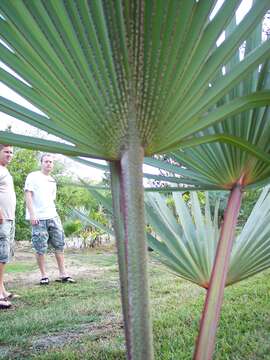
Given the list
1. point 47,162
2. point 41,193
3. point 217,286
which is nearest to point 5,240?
point 41,193

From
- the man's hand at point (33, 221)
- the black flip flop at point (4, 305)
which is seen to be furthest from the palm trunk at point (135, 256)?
the man's hand at point (33, 221)

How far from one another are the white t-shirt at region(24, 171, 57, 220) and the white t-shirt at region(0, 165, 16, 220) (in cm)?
61

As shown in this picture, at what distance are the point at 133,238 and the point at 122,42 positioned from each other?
0.24 m

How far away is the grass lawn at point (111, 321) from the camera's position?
76.9 inches

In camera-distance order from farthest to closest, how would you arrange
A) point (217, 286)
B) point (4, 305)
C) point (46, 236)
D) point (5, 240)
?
1. point (46, 236)
2. point (5, 240)
3. point (4, 305)
4. point (217, 286)

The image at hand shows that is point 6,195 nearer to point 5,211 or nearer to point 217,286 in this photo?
point 5,211

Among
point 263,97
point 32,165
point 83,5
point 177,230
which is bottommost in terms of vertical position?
point 177,230

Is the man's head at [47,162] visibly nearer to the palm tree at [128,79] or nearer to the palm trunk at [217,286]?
the palm trunk at [217,286]

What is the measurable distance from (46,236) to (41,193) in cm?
47

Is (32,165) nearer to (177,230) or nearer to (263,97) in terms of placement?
(177,230)

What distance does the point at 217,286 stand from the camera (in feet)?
2.46

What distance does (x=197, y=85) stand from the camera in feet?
1.79

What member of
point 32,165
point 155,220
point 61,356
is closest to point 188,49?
point 155,220

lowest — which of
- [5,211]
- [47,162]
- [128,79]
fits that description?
[5,211]
